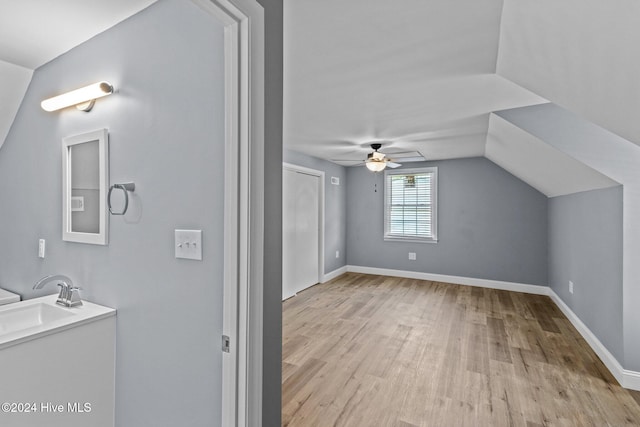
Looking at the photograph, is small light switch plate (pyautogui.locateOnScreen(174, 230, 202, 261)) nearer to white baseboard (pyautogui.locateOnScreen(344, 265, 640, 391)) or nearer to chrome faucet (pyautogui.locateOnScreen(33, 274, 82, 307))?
chrome faucet (pyautogui.locateOnScreen(33, 274, 82, 307))

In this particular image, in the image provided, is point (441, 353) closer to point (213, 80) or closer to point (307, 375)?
point (307, 375)

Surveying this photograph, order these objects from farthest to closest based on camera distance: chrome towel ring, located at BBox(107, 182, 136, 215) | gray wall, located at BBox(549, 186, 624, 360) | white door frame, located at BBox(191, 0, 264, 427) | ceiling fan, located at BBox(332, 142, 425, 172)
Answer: ceiling fan, located at BBox(332, 142, 425, 172) → gray wall, located at BBox(549, 186, 624, 360) → chrome towel ring, located at BBox(107, 182, 136, 215) → white door frame, located at BBox(191, 0, 264, 427)

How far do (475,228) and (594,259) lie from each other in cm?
238

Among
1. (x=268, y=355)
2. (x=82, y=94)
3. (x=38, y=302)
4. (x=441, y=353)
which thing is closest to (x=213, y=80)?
(x=82, y=94)

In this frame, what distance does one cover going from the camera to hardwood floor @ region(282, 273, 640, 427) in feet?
6.39

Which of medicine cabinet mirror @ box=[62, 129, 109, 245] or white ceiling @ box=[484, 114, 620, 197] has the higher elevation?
white ceiling @ box=[484, 114, 620, 197]

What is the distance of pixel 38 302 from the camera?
64.6 inches

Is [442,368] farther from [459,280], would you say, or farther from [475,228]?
[475,228]

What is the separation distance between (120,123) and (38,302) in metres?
1.06

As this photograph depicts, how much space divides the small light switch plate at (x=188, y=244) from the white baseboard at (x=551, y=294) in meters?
3.06

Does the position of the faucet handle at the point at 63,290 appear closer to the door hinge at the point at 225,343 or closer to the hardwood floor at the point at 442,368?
the door hinge at the point at 225,343

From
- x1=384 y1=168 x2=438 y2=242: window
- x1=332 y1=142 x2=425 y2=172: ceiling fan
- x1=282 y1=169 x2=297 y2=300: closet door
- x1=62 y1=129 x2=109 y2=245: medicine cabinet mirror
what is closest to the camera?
x1=62 y1=129 x2=109 y2=245: medicine cabinet mirror

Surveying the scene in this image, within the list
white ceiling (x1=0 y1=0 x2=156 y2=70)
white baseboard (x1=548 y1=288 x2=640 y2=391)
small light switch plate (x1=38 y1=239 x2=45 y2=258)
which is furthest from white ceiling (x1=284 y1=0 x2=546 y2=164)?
white baseboard (x1=548 y1=288 x2=640 y2=391)

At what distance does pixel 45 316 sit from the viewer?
1622mm
